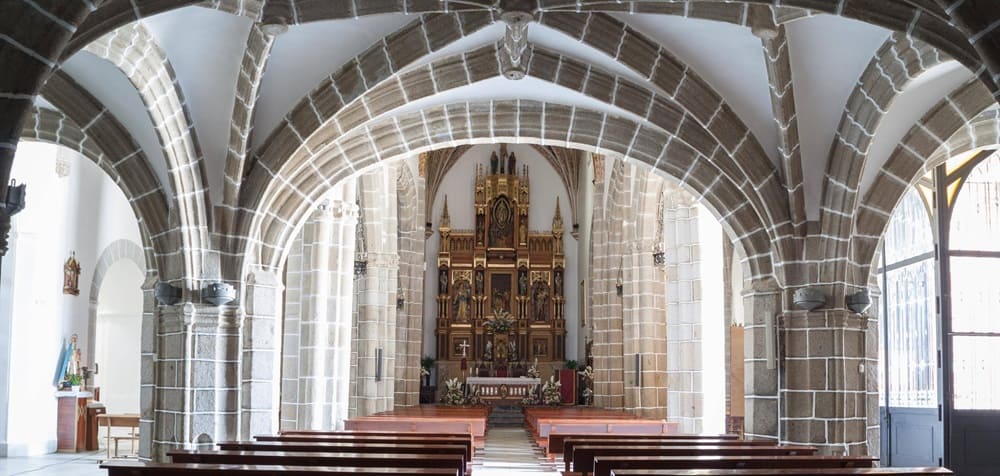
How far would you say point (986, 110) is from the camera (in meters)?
9.67

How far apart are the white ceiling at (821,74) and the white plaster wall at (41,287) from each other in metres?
9.94

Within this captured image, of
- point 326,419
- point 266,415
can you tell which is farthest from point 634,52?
point 326,419

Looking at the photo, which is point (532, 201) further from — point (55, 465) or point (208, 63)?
point (208, 63)

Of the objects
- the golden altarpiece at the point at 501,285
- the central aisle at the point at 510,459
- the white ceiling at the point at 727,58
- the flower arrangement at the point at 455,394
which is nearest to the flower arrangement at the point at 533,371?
the golden altarpiece at the point at 501,285

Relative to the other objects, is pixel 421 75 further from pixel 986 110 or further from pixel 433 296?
pixel 433 296

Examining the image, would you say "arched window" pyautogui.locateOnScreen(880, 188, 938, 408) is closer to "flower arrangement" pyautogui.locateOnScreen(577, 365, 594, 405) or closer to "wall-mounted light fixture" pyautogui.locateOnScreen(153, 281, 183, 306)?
"wall-mounted light fixture" pyautogui.locateOnScreen(153, 281, 183, 306)

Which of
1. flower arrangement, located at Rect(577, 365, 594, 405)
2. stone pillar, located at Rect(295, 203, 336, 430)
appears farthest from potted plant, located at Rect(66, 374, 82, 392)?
flower arrangement, located at Rect(577, 365, 594, 405)

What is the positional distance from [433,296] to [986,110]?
1774 cm

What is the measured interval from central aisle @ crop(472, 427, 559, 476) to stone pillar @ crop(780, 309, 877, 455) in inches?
128

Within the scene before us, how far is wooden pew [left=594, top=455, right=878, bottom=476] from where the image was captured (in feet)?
20.3

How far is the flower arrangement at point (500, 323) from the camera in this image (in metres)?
25.3

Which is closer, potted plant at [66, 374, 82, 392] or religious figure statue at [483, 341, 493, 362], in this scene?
potted plant at [66, 374, 82, 392]

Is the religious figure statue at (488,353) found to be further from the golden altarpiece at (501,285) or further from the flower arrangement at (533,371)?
the flower arrangement at (533,371)

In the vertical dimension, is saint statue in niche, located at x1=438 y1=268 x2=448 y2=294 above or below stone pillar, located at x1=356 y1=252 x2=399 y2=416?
above
